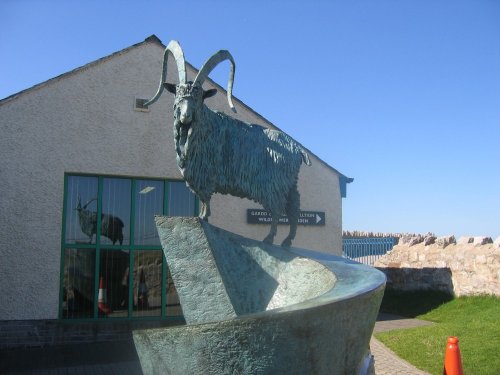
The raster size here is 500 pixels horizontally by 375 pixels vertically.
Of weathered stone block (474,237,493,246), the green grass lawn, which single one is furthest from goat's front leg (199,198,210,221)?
weathered stone block (474,237,493,246)

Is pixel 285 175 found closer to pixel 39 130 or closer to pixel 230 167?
pixel 230 167

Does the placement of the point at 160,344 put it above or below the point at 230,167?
below

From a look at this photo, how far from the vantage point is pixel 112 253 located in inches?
406

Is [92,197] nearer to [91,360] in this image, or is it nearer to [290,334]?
[91,360]

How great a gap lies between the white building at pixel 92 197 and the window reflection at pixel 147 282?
2 cm

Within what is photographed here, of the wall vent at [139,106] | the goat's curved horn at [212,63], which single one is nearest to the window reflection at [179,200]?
the wall vent at [139,106]

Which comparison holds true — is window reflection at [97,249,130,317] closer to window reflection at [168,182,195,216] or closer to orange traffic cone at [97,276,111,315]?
orange traffic cone at [97,276,111,315]

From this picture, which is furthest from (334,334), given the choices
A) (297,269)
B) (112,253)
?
(112,253)

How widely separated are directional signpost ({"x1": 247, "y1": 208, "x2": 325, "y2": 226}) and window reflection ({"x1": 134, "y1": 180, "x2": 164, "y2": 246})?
209cm

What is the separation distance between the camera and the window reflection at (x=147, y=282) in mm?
10461

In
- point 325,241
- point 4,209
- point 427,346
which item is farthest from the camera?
point 325,241

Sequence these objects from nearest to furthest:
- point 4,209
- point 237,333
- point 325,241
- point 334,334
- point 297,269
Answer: point 237,333
point 334,334
point 297,269
point 4,209
point 325,241

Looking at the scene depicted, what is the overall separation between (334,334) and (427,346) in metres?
6.00

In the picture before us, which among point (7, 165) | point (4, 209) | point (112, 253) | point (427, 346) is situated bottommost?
point (427, 346)
